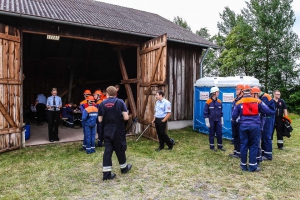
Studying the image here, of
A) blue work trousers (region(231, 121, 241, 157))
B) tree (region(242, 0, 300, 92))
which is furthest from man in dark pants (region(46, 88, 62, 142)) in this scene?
tree (region(242, 0, 300, 92))

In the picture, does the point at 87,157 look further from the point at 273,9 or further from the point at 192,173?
the point at 273,9

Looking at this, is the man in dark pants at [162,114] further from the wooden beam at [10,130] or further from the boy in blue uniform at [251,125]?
the wooden beam at [10,130]

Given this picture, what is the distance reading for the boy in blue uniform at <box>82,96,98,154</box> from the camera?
6.18 m

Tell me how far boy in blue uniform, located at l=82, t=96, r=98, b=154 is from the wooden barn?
2011mm

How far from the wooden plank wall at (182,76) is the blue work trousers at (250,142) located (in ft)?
16.4

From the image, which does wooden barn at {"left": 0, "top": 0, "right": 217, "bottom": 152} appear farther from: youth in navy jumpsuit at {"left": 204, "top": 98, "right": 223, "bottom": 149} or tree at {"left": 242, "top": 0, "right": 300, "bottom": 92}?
tree at {"left": 242, "top": 0, "right": 300, "bottom": 92}

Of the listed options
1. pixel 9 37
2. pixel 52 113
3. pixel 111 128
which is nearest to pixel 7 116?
pixel 52 113

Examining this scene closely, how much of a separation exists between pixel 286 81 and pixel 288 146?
1404 centimetres

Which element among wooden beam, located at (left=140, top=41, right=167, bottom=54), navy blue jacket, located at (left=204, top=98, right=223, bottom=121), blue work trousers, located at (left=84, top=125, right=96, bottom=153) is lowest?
blue work trousers, located at (left=84, top=125, right=96, bottom=153)

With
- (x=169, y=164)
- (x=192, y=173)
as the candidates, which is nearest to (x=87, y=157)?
(x=169, y=164)

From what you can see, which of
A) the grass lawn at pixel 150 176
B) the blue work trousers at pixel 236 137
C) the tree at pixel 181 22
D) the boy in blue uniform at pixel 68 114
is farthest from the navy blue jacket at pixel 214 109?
the tree at pixel 181 22

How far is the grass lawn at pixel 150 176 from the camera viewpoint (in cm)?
384

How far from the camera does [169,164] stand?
5367 millimetres

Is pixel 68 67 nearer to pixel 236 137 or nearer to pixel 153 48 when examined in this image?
pixel 153 48
